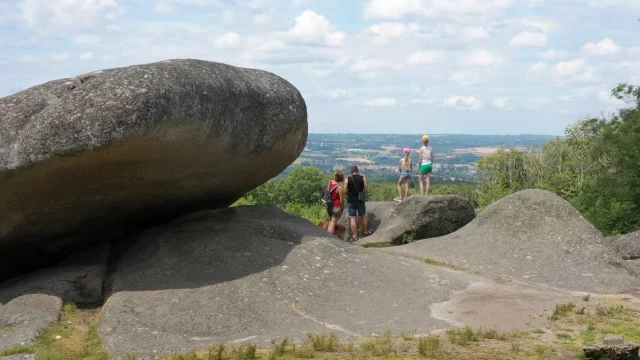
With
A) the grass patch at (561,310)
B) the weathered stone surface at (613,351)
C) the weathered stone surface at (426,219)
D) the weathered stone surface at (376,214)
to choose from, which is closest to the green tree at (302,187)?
the weathered stone surface at (376,214)

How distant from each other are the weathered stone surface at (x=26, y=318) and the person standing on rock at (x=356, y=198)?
338 inches

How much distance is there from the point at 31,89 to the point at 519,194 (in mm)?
10372

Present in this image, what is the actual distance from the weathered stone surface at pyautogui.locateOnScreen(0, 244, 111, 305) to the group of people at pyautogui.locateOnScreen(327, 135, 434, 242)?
7.07 m

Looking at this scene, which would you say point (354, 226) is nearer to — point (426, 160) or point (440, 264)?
point (426, 160)

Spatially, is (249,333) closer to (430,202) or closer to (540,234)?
(540,234)

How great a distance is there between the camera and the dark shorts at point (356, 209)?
18.8 meters

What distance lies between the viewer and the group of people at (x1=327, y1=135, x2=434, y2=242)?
18.2 metres

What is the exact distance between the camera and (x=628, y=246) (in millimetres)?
17969

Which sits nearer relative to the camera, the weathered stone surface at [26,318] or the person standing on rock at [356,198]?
the weathered stone surface at [26,318]

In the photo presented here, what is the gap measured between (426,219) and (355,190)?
218 cm

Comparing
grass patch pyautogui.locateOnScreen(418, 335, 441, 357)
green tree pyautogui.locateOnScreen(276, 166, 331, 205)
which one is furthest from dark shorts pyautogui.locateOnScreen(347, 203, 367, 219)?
green tree pyautogui.locateOnScreen(276, 166, 331, 205)

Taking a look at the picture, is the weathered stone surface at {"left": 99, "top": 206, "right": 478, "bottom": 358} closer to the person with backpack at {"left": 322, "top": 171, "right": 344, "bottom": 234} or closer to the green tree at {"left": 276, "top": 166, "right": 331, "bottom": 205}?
the person with backpack at {"left": 322, "top": 171, "right": 344, "bottom": 234}

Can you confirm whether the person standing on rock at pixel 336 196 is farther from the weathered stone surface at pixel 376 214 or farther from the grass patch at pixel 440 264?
the grass patch at pixel 440 264

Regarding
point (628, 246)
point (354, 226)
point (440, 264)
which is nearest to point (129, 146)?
point (440, 264)
